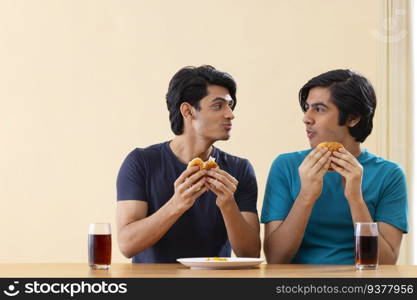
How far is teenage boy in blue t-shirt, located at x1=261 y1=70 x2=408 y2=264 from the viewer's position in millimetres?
1973

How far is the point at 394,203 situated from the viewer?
210 cm

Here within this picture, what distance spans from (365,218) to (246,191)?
0.45 m

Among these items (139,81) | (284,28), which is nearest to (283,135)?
(284,28)

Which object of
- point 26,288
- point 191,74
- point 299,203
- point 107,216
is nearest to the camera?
point 26,288

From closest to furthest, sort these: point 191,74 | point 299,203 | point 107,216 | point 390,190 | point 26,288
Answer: point 26,288 < point 299,203 < point 390,190 < point 191,74 < point 107,216

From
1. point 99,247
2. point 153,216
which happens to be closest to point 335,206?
point 153,216

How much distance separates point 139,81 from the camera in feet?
12.1

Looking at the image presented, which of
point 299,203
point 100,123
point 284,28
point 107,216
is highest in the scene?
point 284,28

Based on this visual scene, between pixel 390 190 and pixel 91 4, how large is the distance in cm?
219

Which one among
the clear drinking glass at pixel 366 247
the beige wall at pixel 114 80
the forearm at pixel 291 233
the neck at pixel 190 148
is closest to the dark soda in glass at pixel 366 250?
the clear drinking glass at pixel 366 247

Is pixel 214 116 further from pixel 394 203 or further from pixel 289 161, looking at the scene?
pixel 394 203

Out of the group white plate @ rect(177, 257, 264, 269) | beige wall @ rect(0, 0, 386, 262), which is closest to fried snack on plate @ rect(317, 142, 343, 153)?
white plate @ rect(177, 257, 264, 269)

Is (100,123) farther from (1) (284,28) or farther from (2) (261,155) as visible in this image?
(1) (284,28)

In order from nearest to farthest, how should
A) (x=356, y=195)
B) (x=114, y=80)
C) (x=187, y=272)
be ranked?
1. (x=187, y=272)
2. (x=356, y=195)
3. (x=114, y=80)
